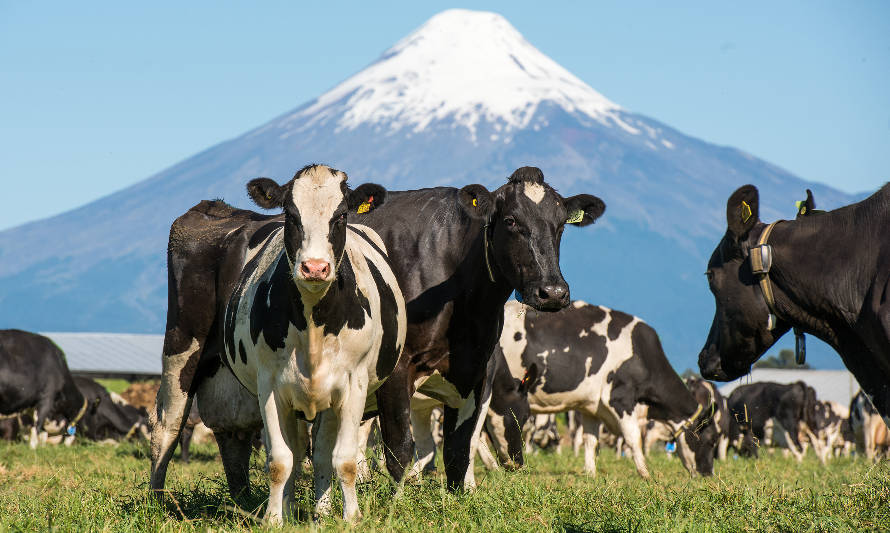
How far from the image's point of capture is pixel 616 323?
17375mm

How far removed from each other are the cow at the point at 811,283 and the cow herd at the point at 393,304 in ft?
0.04

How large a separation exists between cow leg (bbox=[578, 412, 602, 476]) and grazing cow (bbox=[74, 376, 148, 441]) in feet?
41.4

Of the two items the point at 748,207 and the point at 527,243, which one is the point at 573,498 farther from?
the point at 748,207

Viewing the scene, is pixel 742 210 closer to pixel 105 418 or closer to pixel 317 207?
pixel 317 207

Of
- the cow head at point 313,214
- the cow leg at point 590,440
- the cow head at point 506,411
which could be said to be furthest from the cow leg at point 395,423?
the cow leg at point 590,440

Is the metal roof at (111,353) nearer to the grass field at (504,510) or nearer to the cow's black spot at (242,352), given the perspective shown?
the grass field at (504,510)

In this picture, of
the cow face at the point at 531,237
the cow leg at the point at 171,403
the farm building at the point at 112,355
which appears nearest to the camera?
the cow face at the point at 531,237

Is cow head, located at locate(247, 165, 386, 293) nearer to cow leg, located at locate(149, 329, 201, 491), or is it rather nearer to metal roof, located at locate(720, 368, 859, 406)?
cow leg, located at locate(149, 329, 201, 491)

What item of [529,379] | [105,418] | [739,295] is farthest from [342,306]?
[105,418]

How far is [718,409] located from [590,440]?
7.70 m

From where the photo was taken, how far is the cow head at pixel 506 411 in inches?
568

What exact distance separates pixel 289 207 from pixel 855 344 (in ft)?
13.4

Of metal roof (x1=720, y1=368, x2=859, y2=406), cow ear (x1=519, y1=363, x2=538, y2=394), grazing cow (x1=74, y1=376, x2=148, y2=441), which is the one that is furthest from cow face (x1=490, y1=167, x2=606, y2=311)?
metal roof (x1=720, y1=368, x2=859, y2=406)

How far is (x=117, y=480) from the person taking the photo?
11.6m
